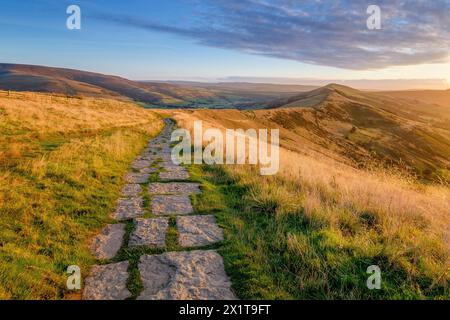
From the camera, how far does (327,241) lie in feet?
17.3

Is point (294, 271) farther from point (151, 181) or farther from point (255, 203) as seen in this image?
point (151, 181)

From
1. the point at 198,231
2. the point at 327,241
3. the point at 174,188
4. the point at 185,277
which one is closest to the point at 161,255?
the point at 185,277

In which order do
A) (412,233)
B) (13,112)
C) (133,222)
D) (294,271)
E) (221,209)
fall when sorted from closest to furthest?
1. (294,271)
2. (412,233)
3. (133,222)
4. (221,209)
5. (13,112)

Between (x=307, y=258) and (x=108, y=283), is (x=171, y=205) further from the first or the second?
(x=307, y=258)

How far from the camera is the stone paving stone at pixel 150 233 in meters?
5.44

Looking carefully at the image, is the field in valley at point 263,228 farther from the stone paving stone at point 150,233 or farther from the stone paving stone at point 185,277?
the stone paving stone at point 150,233

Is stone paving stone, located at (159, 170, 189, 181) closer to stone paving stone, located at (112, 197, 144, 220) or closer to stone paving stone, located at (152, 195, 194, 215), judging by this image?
stone paving stone, located at (152, 195, 194, 215)

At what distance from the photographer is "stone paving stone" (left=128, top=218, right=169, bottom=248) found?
17.8ft

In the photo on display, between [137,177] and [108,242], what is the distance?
16.4 ft

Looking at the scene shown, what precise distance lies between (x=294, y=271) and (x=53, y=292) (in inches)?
126

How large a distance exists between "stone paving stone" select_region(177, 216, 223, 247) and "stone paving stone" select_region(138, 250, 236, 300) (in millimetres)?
412
